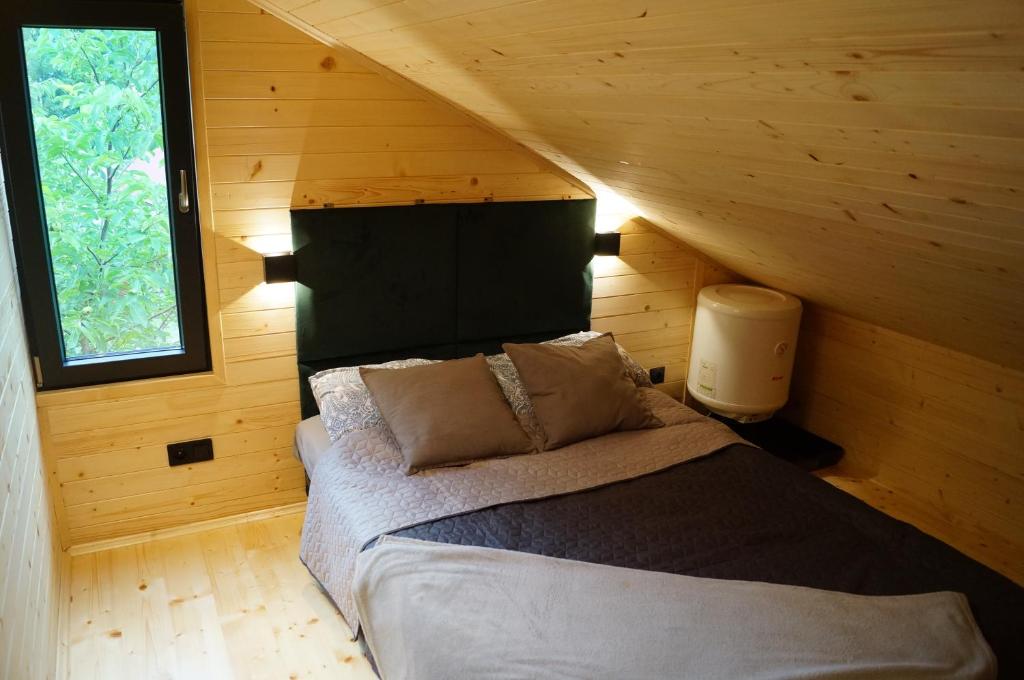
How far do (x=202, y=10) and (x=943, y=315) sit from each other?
110 inches

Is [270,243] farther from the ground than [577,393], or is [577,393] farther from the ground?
[270,243]

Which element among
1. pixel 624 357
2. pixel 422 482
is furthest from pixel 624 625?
pixel 624 357

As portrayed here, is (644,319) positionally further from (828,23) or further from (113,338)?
(828,23)

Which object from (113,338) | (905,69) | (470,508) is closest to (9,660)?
(470,508)

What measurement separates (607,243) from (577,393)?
0.93 meters

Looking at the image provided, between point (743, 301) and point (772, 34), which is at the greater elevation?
point (772, 34)

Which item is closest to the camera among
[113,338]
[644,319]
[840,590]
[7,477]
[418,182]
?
[7,477]

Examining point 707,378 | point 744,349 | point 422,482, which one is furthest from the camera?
point 707,378

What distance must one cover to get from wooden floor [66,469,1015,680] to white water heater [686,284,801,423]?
1040 millimetres

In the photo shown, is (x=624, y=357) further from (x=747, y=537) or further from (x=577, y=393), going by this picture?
(x=747, y=537)

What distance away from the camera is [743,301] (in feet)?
12.0

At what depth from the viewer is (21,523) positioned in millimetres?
2045

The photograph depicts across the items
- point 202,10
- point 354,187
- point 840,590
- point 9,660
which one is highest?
Answer: point 202,10

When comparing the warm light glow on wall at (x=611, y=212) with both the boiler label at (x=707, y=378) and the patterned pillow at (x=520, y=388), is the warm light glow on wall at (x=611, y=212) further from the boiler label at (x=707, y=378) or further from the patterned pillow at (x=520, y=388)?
the boiler label at (x=707, y=378)
